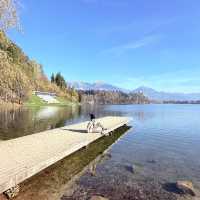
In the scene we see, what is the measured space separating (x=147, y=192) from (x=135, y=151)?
9575 mm

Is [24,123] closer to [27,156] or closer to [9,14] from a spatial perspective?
[27,156]

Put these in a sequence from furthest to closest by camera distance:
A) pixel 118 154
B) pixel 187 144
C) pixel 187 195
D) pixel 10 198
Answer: pixel 187 144, pixel 118 154, pixel 187 195, pixel 10 198

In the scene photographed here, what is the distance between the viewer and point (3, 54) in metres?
16.7

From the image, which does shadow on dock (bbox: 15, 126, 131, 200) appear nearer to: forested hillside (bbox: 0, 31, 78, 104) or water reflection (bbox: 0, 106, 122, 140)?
forested hillside (bbox: 0, 31, 78, 104)

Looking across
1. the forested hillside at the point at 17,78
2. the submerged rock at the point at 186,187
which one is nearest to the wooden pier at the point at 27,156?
the forested hillside at the point at 17,78

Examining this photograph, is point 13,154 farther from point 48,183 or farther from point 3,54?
point 3,54

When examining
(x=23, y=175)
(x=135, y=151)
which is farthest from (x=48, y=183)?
(x=135, y=151)

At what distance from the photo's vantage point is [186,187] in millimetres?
13727

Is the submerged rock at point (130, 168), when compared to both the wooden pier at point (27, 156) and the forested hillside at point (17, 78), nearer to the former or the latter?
the wooden pier at point (27, 156)

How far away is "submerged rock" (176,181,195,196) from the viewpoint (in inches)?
526

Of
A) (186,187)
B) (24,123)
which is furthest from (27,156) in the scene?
(24,123)

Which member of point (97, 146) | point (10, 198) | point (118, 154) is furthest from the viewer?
point (97, 146)

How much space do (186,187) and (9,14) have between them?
533 inches

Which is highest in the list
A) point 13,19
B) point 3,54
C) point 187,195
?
point 13,19
